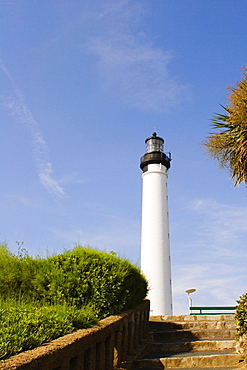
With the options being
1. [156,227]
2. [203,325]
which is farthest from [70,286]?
[156,227]

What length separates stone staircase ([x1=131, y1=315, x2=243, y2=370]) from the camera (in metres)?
5.54

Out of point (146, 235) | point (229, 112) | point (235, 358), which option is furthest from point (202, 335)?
point (146, 235)

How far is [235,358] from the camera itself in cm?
559

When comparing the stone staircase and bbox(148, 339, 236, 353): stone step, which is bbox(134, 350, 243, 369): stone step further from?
bbox(148, 339, 236, 353): stone step

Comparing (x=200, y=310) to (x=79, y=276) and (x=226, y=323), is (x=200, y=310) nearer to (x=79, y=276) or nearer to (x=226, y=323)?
(x=226, y=323)

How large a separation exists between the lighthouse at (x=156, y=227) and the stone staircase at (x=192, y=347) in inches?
304

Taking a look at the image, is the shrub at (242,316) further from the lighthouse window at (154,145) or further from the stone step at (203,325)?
the lighthouse window at (154,145)

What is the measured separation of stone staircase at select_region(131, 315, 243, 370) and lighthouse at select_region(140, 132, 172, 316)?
7723mm

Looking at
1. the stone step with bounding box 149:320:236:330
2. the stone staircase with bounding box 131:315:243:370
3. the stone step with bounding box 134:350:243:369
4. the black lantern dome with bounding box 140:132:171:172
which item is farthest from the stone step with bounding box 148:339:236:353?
the black lantern dome with bounding box 140:132:171:172

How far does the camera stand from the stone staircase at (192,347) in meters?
5.54

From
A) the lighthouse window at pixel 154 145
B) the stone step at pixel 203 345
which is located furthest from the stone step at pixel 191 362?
the lighthouse window at pixel 154 145

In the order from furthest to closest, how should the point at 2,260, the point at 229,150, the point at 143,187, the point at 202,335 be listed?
the point at 143,187, the point at 229,150, the point at 202,335, the point at 2,260

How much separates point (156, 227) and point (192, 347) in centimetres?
1182

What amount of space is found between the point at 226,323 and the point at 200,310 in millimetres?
4633
